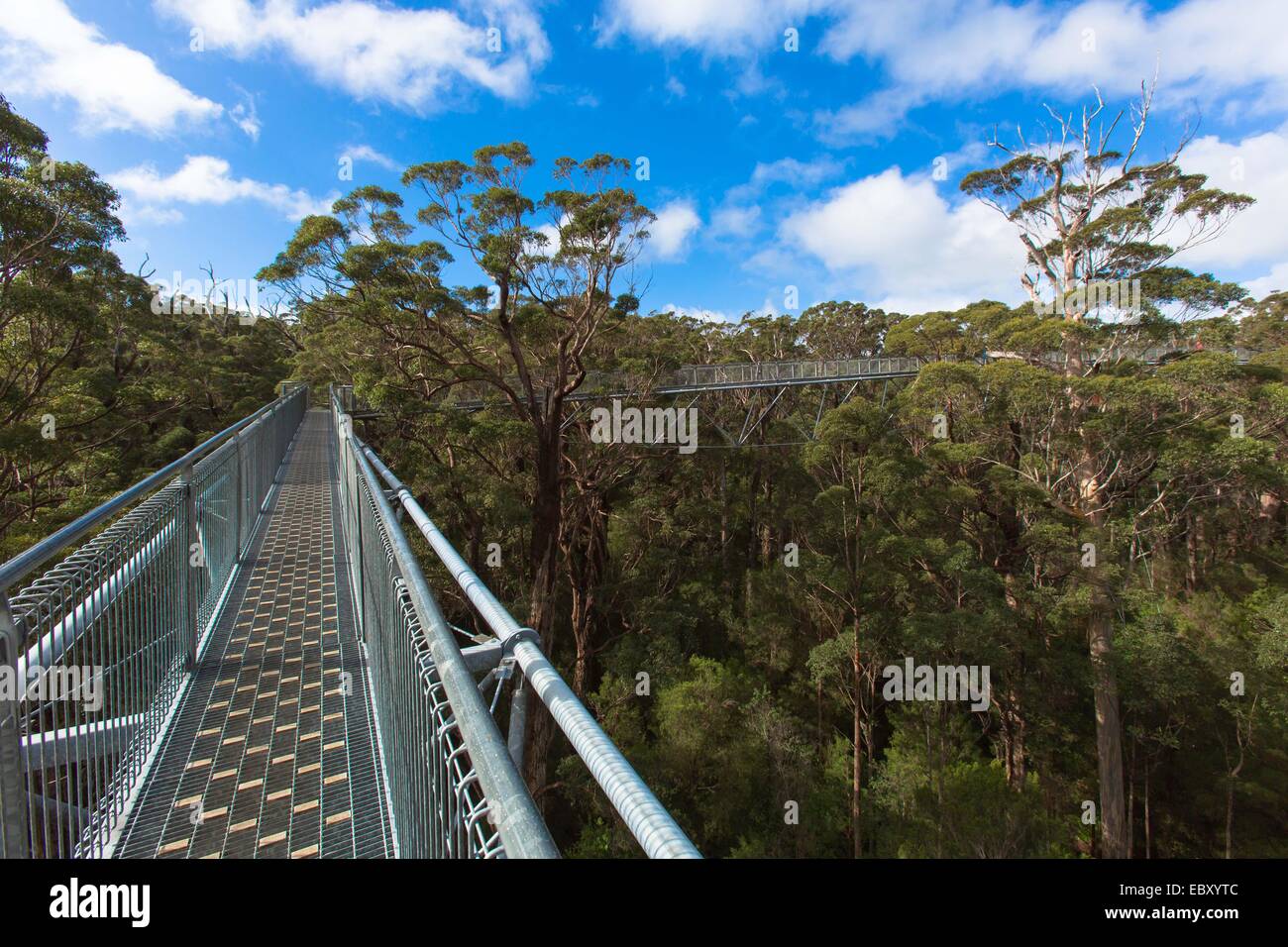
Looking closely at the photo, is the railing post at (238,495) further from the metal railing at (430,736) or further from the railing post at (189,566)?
the metal railing at (430,736)

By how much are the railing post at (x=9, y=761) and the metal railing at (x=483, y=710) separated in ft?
3.08

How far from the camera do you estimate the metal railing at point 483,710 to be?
0.71 m

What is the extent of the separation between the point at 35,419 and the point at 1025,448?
22.7 m

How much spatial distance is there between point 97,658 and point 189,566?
1358 mm

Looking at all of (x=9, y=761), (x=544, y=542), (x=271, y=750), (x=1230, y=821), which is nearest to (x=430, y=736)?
(x=9, y=761)

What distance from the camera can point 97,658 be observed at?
2234 mm

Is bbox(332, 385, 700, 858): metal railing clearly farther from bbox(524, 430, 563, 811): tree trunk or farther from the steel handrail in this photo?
bbox(524, 430, 563, 811): tree trunk

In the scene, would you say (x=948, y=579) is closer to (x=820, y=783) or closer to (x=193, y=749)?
(x=820, y=783)

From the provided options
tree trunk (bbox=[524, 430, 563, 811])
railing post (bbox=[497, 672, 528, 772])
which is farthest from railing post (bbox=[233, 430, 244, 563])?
tree trunk (bbox=[524, 430, 563, 811])

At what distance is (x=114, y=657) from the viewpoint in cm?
235

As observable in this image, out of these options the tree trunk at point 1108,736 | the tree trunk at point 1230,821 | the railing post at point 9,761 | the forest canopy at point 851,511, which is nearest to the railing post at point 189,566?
the railing post at point 9,761

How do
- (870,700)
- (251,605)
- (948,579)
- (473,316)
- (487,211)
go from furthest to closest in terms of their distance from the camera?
1. (870,700)
2. (948,579)
3. (473,316)
4. (487,211)
5. (251,605)

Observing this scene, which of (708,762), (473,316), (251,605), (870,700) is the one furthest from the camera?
(870,700)
